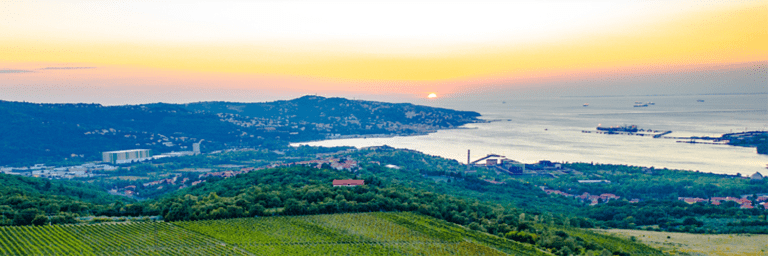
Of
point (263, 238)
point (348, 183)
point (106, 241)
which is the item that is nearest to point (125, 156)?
point (348, 183)

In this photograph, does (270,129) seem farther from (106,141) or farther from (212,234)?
(212,234)

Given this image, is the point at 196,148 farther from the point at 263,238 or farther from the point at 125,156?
the point at 263,238

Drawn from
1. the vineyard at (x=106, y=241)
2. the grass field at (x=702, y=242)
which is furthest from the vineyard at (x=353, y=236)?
the grass field at (x=702, y=242)

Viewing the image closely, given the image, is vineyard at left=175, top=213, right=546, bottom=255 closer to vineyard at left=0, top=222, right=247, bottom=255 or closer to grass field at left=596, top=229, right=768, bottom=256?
vineyard at left=0, top=222, right=247, bottom=255

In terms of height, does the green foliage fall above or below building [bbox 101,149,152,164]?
above

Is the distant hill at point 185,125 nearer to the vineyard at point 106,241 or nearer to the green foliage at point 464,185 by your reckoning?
the green foliage at point 464,185

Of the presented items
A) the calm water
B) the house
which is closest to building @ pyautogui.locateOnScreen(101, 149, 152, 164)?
the calm water
